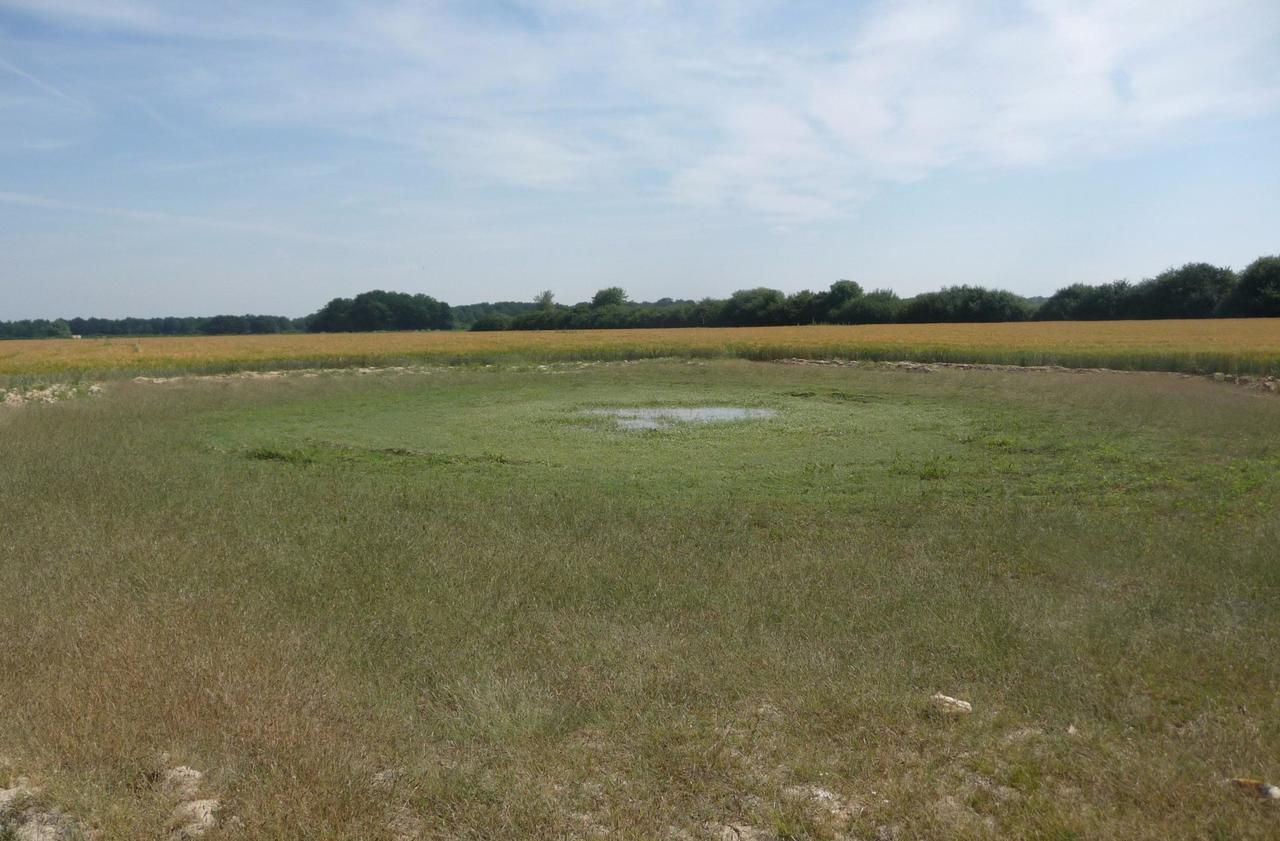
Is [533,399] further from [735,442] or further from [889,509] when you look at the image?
[889,509]

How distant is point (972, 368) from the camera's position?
24875 mm

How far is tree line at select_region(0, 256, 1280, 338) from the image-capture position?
43.5 m

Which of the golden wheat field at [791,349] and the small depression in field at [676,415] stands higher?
the golden wheat field at [791,349]

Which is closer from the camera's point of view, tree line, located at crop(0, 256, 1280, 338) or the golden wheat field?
the golden wheat field

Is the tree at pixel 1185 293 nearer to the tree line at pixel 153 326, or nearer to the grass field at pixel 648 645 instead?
the grass field at pixel 648 645

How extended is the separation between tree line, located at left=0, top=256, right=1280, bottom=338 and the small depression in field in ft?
103

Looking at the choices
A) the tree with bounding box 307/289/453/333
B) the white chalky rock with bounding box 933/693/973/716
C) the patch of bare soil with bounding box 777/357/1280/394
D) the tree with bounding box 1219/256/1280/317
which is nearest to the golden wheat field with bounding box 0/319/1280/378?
the patch of bare soil with bounding box 777/357/1280/394

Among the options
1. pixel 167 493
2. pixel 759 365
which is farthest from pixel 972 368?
pixel 167 493

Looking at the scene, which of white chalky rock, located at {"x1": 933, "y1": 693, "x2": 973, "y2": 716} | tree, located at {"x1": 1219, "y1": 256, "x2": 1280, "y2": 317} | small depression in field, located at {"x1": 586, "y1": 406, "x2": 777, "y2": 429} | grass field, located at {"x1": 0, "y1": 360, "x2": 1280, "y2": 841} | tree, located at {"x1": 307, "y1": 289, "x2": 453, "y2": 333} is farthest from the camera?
tree, located at {"x1": 307, "y1": 289, "x2": 453, "y2": 333}

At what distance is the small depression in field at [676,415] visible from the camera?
628 inches

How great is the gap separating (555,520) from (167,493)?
3871mm

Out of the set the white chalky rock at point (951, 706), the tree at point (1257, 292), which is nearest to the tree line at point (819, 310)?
the tree at point (1257, 292)

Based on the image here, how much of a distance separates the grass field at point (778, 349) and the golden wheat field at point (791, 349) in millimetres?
34

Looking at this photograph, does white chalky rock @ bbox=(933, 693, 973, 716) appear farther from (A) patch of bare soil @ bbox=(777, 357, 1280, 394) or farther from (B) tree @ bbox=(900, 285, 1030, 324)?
(B) tree @ bbox=(900, 285, 1030, 324)
